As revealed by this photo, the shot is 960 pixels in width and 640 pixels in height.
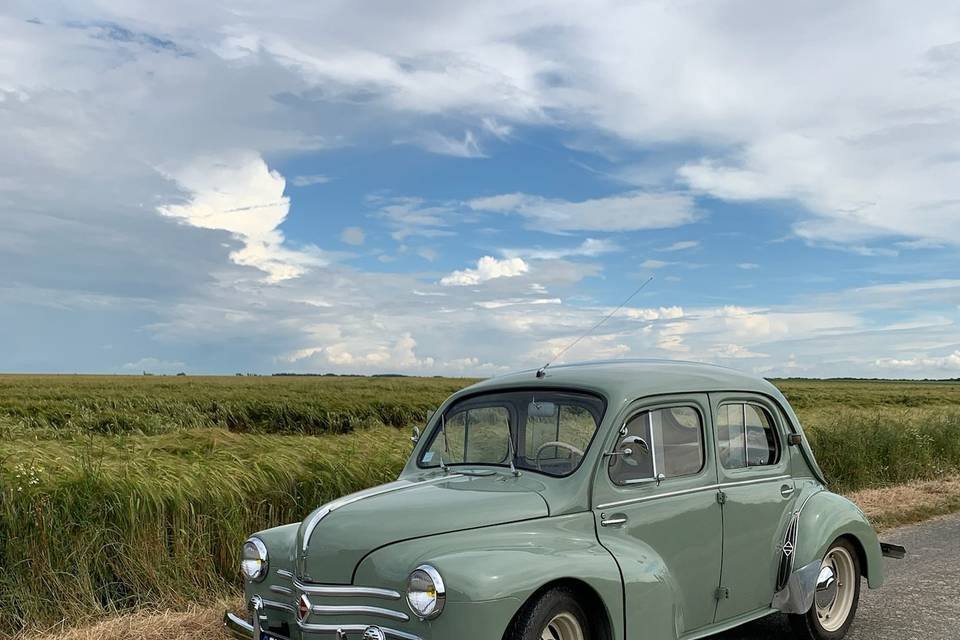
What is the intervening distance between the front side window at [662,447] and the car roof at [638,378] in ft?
0.49

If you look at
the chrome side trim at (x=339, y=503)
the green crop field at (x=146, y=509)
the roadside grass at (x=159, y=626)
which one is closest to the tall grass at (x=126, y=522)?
the green crop field at (x=146, y=509)

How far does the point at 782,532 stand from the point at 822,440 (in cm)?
875

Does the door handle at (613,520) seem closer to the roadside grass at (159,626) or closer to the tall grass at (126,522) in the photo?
the roadside grass at (159,626)

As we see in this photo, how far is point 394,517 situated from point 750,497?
2.41 meters

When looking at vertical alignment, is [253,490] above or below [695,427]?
below

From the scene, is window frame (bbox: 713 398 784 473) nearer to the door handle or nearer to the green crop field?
the door handle

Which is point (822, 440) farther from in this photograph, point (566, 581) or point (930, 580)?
point (566, 581)

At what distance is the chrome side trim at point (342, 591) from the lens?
376cm

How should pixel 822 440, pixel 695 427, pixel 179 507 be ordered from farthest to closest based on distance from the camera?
pixel 822 440 → pixel 179 507 → pixel 695 427

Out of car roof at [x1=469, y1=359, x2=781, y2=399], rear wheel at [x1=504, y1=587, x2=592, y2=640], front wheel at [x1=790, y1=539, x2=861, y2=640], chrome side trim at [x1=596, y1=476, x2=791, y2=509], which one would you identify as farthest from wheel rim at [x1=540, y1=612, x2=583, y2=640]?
front wheel at [x1=790, y1=539, x2=861, y2=640]

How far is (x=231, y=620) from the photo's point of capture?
15.2 ft

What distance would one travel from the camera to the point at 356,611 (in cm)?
382

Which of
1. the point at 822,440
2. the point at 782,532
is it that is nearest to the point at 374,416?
the point at 822,440

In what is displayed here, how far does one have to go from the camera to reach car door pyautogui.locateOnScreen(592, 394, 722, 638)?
4316 mm
